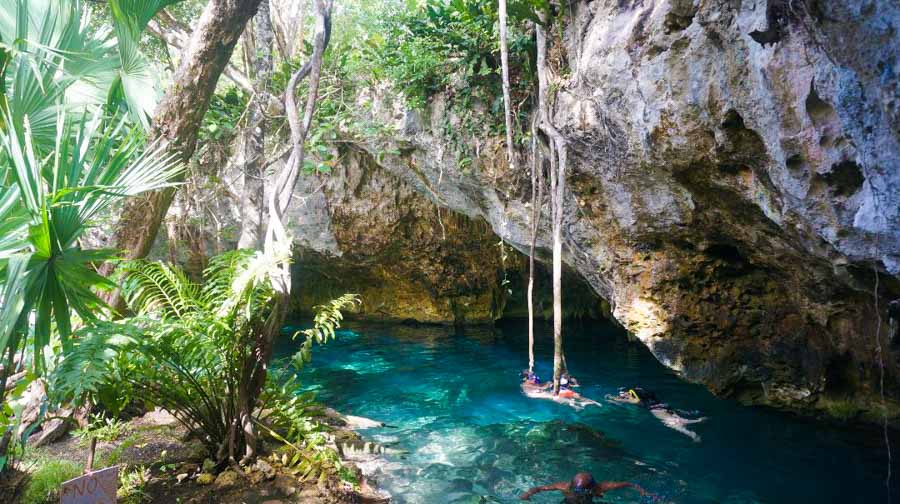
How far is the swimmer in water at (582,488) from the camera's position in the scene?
4.33 metres

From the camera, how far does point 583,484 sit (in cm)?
438

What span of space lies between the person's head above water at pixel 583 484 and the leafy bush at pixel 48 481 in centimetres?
356

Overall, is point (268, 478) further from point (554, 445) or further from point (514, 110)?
point (514, 110)

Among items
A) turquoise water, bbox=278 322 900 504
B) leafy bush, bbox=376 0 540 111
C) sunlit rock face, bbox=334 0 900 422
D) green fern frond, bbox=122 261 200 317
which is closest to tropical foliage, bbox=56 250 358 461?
green fern frond, bbox=122 261 200 317

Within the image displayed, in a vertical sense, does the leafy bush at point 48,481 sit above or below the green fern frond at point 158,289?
below

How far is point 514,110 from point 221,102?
16.7 feet

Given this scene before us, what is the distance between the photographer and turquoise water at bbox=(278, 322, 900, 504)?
15.3 feet

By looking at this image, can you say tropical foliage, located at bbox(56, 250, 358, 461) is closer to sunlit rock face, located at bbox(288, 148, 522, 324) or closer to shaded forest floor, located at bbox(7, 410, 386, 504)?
shaded forest floor, located at bbox(7, 410, 386, 504)

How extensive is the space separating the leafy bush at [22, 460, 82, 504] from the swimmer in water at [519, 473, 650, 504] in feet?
10.7

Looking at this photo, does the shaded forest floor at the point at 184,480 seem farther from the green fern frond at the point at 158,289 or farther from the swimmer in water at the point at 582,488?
the swimmer in water at the point at 582,488

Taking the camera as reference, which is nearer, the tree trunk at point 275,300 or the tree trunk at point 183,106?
the tree trunk at point 275,300

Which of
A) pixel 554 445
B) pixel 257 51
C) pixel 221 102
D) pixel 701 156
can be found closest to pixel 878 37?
pixel 701 156

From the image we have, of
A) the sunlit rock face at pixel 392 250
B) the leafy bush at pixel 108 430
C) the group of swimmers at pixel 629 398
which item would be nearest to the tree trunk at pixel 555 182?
the group of swimmers at pixel 629 398

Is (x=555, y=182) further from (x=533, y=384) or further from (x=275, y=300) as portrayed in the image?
(x=533, y=384)
